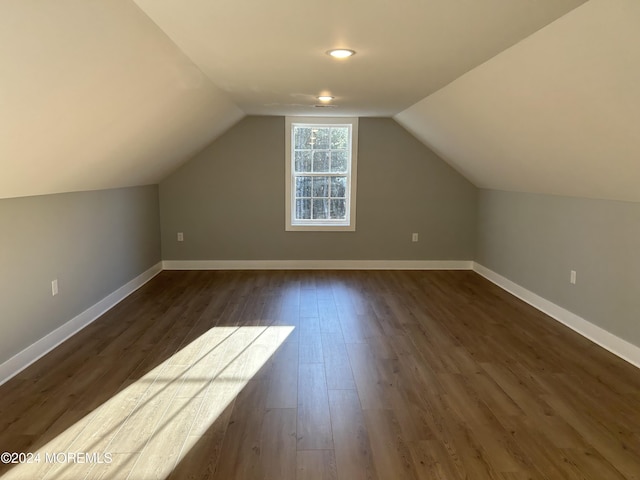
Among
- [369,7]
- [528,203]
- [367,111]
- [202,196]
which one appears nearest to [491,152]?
[528,203]

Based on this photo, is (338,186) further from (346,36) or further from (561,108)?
(346,36)

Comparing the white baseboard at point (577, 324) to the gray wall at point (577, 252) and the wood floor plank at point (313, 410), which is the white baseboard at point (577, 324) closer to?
the gray wall at point (577, 252)

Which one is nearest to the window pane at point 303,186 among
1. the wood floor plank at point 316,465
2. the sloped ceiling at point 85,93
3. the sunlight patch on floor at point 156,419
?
the sloped ceiling at point 85,93

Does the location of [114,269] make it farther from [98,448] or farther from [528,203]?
[528,203]

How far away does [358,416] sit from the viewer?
2.56 metres

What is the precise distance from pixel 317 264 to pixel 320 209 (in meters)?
0.75

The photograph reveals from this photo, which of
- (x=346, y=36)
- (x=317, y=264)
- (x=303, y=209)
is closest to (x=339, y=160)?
(x=303, y=209)

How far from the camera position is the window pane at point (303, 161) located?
6160 mm

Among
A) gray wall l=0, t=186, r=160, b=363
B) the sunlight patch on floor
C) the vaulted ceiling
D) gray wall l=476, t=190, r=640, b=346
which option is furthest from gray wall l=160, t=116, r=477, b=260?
the sunlight patch on floor

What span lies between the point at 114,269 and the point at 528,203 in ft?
13.9

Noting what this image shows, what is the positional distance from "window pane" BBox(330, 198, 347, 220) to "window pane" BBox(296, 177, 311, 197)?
36 cm

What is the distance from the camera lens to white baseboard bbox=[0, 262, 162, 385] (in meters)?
2.95

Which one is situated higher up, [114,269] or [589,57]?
[589,57]

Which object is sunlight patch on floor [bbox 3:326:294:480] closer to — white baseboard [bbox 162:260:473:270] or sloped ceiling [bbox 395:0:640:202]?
sloped ceiling [bbox 395:0:640:202]
